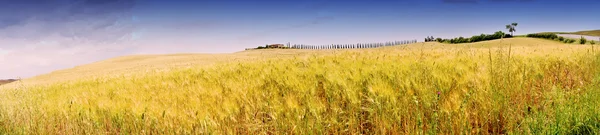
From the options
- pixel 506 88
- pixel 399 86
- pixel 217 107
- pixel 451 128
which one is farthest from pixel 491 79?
pixel 217 107

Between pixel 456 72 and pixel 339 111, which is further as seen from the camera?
pixel 456 72

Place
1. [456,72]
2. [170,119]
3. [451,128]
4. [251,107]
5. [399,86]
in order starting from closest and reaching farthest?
[451,128], [170,119], [251,107], [399,86], [456,72]

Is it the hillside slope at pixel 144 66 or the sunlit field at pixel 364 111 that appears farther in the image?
the hillside slope at pixel 144 66

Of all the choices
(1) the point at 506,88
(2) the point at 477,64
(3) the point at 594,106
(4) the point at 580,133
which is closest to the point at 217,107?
(1) the point at 506,88

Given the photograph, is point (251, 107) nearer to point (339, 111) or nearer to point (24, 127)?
point (339, 111)

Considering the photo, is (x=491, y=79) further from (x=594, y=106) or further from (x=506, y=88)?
A: (x=594, y=106)

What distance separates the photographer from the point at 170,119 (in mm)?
2826

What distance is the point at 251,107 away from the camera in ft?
10.3

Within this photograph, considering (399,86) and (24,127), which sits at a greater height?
(399,86)

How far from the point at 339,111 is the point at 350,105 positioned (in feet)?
0.38

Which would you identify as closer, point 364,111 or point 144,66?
point 364,111

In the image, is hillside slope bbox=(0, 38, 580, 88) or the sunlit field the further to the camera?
hillside slope bbox=(0, 38, 580, 88)

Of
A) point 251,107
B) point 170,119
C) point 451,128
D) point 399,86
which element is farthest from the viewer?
point 399,86

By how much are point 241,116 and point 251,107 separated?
0.19 m
